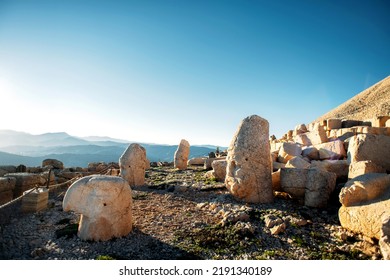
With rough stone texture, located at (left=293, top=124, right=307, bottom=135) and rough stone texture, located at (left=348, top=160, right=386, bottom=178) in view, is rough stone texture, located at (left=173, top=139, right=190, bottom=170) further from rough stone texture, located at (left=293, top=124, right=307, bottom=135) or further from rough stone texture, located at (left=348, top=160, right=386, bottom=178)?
rough stone texture, located at (left=348, top=160, right=386, bottom=178)

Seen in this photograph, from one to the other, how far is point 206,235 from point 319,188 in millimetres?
4100

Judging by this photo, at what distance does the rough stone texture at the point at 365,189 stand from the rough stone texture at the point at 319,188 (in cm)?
158

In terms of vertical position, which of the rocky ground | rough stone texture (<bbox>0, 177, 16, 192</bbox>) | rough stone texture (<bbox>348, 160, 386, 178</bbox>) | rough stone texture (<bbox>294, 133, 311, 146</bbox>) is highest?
rough stone texture (<bbox>294, 133, 311, 146</bbox>)

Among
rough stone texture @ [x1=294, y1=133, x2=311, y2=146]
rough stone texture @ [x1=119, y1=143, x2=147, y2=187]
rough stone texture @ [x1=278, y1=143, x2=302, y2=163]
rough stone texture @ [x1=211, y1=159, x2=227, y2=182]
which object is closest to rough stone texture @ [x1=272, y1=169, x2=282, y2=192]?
rough stone texture @ [x1=211, y1=159, x2=227, y2=182]

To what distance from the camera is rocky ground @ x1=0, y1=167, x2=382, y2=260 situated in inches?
222

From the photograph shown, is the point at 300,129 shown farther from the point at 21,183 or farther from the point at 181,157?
the point at 21,183

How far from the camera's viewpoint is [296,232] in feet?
21.2

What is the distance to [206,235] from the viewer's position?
655 cm

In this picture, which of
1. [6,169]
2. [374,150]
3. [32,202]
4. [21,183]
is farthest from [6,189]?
[374,150]

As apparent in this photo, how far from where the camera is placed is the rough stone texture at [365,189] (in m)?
6.04

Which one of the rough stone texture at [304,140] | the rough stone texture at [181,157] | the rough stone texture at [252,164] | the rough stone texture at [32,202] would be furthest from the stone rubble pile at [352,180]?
the rough stone texture at [32,202]

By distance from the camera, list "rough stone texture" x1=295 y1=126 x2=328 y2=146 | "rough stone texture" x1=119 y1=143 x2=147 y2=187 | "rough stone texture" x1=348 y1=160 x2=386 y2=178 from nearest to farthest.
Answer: "rough stone texture" x1=348 y1=160 x2=386 y2=178 → "rough stone texture" x1=119 y1=143 x2=147 y2=187 → "rough stone texture" x1=295 y1=126 x2=328 y2=146

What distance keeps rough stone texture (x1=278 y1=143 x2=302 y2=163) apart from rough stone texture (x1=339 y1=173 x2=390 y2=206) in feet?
25.3

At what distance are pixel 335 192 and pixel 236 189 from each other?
3.29 metres
